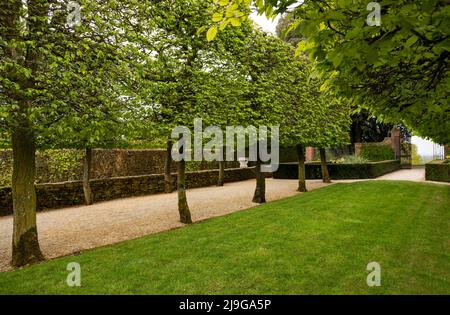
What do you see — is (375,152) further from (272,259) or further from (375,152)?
(272,259)

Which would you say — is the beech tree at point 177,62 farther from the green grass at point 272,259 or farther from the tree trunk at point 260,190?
the tree trunk at point 260,190

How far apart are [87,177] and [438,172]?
21.6 meters

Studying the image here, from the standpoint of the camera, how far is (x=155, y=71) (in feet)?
31.9

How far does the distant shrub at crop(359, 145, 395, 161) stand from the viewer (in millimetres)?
31734

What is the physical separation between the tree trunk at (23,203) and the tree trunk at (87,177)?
853cm

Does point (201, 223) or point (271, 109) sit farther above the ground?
point (271, 109)

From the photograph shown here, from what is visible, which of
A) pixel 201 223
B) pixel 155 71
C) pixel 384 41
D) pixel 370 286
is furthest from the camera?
pixel 201 223

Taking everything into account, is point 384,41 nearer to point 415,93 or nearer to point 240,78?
point 415,93

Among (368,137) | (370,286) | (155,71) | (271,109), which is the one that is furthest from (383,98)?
(368,137)

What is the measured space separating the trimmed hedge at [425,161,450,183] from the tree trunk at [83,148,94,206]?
70.0 feet

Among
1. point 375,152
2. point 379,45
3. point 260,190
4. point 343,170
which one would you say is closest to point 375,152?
point 375,152

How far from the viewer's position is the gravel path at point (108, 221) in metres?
9.19
